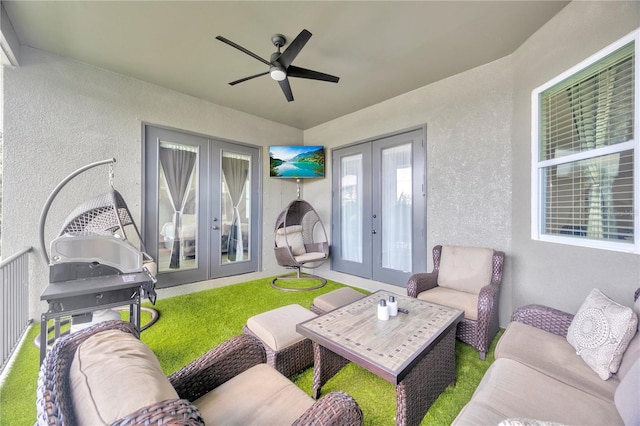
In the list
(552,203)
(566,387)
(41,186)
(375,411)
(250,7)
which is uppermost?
(250,7)

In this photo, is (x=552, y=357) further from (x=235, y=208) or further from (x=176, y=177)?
(x=176, y=177)

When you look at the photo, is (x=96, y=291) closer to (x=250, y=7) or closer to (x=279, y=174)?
(x=250, y=7)

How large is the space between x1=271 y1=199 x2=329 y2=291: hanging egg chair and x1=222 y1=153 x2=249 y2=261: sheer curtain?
2.30ft

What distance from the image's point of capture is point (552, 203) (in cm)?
239

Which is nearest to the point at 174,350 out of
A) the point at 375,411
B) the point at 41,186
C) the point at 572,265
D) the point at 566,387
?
the point at 375,411

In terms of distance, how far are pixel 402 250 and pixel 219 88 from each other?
370 cm

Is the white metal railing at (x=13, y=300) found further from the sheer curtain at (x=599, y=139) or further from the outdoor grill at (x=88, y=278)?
the sheer curtain at (x=599, y=139)

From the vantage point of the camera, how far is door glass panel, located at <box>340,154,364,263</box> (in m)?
4.58

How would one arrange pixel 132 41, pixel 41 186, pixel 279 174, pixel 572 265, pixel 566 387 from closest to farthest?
pixel 566 387 → pixel 572 265 → pixel 132 41 → pixel 41 186 → pixel 279 174

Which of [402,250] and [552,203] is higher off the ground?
[552,203]

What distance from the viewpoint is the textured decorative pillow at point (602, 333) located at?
4.26ft

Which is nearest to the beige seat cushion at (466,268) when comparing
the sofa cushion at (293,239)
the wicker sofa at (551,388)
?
the wicker sofa at (551,388)

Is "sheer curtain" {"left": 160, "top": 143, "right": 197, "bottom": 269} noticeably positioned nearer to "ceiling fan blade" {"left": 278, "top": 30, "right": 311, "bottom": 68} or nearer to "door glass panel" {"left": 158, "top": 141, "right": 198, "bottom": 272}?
"door glass panel" {"left": 158, "top": 141, "right": 198, "bottom": 272}

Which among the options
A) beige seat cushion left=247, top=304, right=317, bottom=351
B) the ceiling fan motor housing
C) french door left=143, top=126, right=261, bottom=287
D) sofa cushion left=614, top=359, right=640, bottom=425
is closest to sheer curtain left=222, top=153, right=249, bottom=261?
french door left=143, top=126, right=261, bottom=287
